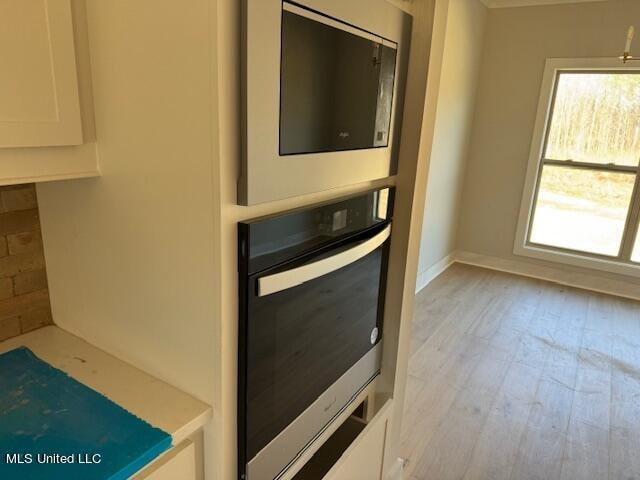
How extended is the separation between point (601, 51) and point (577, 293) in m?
2.08

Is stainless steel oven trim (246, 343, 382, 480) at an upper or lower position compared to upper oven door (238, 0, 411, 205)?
lower

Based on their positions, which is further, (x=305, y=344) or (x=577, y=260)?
(x=577, y=260)

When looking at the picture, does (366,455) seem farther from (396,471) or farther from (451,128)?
(451,128)

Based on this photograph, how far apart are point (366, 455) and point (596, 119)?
12.8 feet

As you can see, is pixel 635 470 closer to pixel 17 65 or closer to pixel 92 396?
pixel 92 396

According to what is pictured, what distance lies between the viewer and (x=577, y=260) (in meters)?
4.27

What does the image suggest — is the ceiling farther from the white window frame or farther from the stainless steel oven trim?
the stainless steel oven trim

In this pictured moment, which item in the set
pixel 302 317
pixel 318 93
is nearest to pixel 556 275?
pixel 302 317

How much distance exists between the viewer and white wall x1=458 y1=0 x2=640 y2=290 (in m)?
3.82

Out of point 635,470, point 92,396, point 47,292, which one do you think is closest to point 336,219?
point 92,396

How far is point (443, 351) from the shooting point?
305 centimetres

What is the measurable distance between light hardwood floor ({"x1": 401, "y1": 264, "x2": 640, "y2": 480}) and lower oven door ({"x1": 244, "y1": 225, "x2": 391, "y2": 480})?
3.36ft

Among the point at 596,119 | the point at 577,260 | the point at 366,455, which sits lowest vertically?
the point at 577,260

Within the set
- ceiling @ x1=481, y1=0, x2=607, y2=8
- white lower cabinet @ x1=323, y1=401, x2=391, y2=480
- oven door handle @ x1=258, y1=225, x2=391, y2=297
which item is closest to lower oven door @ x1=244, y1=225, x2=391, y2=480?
oven door handle @ x1=258, y1=225, x2=391, y2=297
